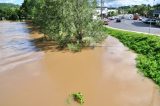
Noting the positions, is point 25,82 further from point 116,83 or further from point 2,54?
point 2,54

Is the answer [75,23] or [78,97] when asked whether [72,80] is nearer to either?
[78,97]

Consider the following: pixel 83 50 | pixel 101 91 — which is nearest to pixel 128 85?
pixel 101 91

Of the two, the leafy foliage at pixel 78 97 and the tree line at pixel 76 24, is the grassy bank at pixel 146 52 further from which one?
the leafy foliage at pixel 78 97

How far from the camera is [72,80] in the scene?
55.5 ft

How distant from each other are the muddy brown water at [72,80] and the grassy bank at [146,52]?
2.03ft

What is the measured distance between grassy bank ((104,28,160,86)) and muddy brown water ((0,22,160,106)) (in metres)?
0.62

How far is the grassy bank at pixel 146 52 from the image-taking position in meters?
18.5

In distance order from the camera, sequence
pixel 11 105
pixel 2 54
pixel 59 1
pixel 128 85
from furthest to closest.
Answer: pixel 59 1
pixel 2 54
pixel 128 85
pixel 11 105

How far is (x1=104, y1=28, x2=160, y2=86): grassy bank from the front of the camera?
18547 millimetres

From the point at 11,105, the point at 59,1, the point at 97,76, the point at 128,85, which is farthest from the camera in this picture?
the point at 59,1

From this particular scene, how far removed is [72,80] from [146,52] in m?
10.1

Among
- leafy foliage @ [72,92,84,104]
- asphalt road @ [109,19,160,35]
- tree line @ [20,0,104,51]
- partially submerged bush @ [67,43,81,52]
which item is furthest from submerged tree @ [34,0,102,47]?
leafy foliage @ [72,92,84,104]

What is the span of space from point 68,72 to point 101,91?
4.18m

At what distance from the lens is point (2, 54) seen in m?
25.2
